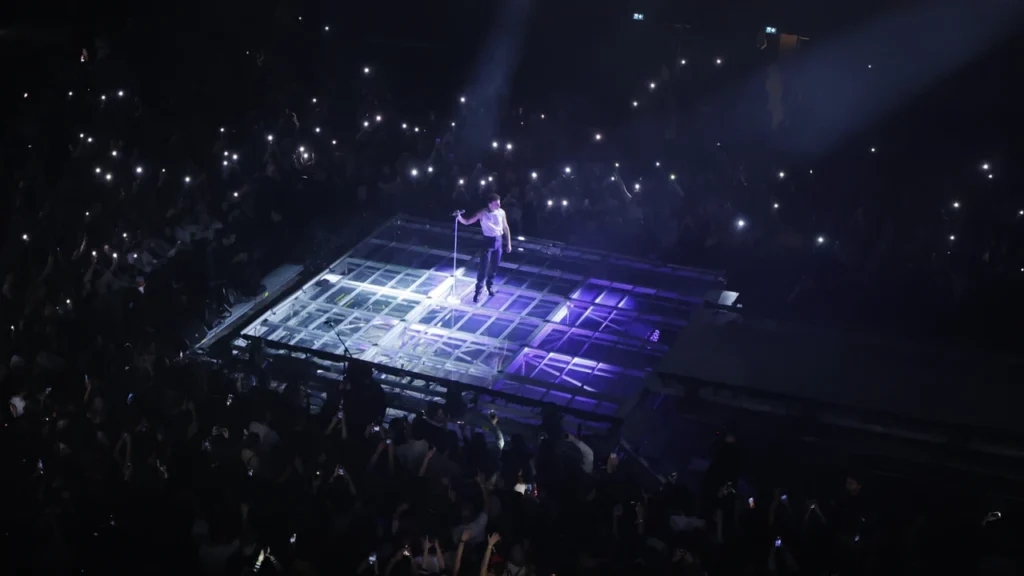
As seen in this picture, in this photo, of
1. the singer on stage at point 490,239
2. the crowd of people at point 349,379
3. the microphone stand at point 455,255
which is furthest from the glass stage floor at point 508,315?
the crowd of people at point 349,379

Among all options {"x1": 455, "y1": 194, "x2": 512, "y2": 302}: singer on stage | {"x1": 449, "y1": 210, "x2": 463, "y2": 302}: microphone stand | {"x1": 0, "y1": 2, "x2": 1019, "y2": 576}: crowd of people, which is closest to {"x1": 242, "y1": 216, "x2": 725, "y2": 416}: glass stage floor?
{"x1": 449, "y1": 210, "x2": 463, "y2": 302}: microphone stand

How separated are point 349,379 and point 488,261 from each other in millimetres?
3945

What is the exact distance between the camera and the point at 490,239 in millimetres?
13992

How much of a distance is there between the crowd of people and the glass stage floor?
821 mm

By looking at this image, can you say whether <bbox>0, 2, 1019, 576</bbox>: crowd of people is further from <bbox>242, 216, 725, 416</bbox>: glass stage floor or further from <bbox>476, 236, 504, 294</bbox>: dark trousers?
<bbox>476, 236, 504, 294</bbox>: dark trousers

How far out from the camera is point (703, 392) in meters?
11.6

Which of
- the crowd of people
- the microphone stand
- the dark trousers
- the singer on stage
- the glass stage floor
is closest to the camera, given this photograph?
the crowd of people

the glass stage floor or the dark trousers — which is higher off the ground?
the dark trousers

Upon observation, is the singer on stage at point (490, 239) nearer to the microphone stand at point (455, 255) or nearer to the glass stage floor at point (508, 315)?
the microphone stand at point (455, 255)

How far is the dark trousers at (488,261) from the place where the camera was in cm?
1406

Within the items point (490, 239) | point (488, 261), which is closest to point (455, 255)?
point (488, 261)

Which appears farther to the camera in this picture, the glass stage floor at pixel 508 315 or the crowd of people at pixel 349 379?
the glass stage floor at pixel 508 315

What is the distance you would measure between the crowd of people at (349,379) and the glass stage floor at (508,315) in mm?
821

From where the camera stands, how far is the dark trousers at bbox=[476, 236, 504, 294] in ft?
46.1
